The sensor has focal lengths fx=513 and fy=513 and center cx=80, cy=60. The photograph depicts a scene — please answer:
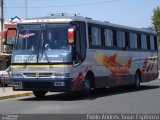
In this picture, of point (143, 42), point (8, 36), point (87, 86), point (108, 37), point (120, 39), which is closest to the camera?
point (8, 36)

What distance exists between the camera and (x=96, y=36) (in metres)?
21.5

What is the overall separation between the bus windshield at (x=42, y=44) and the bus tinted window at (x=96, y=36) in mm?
2124

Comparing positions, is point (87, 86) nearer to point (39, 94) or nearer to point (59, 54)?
point (39, 94)

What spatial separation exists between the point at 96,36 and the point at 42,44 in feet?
9.70

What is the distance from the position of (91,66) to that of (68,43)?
7.36 feet

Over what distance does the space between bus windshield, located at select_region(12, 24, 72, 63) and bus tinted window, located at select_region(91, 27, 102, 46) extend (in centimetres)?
212

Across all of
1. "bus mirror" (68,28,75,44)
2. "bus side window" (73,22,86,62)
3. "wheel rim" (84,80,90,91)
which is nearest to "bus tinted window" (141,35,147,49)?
"wheel rim" (84,80,90,91)

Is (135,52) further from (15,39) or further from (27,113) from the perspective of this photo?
(27,113)

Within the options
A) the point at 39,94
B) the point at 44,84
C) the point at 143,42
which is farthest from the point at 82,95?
the point at 143,42

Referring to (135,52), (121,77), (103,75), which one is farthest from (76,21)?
(135,52)

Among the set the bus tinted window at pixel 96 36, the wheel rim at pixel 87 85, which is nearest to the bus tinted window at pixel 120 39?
the bus tinted window at pixel 96 36

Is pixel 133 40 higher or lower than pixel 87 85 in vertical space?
higher

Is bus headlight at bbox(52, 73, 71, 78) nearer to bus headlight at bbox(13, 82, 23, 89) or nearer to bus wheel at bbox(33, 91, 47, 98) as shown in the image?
bus headlight at bbox(13, 82, 23, 89)

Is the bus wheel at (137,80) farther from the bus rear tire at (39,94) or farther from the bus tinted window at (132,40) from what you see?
the bus rear tire at (39,94)
